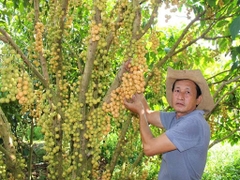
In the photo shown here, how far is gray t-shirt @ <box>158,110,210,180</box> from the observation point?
2135 mm

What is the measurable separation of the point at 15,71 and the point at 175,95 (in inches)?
48.1

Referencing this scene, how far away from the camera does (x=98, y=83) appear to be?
2.23 metres

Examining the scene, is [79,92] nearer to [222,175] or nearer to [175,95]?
[175,95]

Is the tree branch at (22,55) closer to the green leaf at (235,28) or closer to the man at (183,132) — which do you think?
the man at (183,132)

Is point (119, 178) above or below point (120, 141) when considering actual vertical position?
below

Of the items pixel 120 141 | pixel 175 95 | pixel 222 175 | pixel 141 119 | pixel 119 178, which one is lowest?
pixel 222 175

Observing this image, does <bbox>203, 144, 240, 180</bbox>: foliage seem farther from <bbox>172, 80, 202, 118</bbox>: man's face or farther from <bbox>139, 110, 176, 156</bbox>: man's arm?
<bbox>139, 110, 176, 156</bbox>: man's arm

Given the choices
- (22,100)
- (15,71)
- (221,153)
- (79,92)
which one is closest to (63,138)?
(79,92)

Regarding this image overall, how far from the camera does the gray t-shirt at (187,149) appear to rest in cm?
213

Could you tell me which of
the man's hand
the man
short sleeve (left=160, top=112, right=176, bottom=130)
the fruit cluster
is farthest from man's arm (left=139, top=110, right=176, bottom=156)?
the fruit cluster

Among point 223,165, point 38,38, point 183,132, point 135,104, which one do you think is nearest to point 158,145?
point 183,132

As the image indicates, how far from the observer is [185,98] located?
240cm

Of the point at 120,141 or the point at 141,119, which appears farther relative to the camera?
the point at 120,141

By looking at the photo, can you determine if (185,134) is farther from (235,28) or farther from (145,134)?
(235,28)
